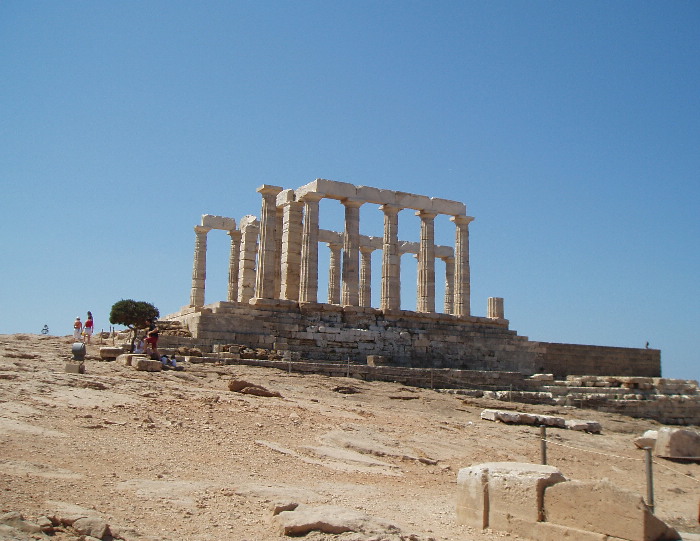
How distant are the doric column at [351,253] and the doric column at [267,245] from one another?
3.09 metres

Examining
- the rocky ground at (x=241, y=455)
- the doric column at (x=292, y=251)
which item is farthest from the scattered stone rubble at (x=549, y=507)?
the doric column at (x=292, y=251)

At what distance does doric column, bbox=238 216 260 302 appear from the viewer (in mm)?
32219

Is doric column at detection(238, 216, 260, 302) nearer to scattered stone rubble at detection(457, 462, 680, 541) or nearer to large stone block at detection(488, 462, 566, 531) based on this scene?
scattered stone rubble at detection(457, 462, 680, 541)


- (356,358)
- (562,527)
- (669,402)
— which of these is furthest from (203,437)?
(669,402)

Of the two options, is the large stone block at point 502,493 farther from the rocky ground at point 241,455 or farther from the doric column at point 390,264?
the doric column at point 390,264

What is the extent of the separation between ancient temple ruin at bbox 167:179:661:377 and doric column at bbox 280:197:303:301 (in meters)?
0.04

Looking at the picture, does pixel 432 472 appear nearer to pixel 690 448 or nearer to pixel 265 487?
pixel 265 487

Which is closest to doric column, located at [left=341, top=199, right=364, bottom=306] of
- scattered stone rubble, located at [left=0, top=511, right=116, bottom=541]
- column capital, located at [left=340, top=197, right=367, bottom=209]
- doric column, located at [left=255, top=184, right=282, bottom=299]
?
column capital, located at [left=340, top=197, right=367, bottom=209]

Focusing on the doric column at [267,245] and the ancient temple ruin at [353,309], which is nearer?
the ancient temple ruin at [353,309]

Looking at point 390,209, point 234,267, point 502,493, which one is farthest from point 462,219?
point 502,493

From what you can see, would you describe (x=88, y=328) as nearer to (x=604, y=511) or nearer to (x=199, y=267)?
(x=199, y=267)

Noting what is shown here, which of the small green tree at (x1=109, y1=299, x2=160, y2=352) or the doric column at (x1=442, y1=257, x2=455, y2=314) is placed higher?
the doric column at (x1=442, y1=257, x2=455, y2=314)

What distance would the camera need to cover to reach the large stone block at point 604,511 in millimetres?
7191

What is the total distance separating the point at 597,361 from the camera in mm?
32125
